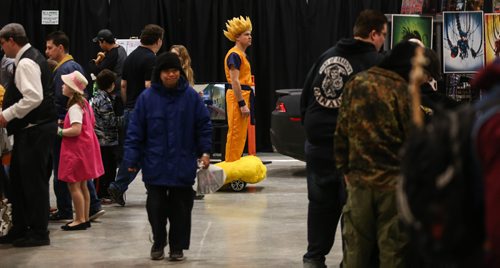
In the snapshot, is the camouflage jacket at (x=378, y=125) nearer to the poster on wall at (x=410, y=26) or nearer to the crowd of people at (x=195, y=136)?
the crowd of people at (x=195, y=136)

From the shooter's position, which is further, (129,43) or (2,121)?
(129,43)

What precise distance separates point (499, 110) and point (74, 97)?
588 cm

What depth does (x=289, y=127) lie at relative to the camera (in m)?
11.4

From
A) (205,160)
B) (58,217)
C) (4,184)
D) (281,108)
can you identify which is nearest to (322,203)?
(205,160)

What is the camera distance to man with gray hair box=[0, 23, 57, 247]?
7.21m

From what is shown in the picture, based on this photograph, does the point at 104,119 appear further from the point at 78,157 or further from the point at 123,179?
the point at 78,157

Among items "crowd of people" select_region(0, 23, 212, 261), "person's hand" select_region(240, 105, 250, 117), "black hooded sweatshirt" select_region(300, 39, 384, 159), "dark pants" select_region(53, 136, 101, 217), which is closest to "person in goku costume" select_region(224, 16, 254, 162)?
"person's hand" select_region(240, 105, 250, 117)

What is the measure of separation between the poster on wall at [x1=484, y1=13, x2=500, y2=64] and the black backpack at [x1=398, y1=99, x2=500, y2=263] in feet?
23.1

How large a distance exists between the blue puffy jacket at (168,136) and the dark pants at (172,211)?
0.12m

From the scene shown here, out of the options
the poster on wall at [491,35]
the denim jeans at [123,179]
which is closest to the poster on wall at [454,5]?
the poster on wall at [491,35]

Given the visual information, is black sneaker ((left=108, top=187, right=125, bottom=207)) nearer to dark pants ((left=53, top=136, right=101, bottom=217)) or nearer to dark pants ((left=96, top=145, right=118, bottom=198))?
dark pants ((left=96, top=145, right=118, bottom=198))

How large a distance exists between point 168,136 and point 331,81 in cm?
137

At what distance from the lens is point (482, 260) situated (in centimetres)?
237

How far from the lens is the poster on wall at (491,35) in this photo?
9.20m
